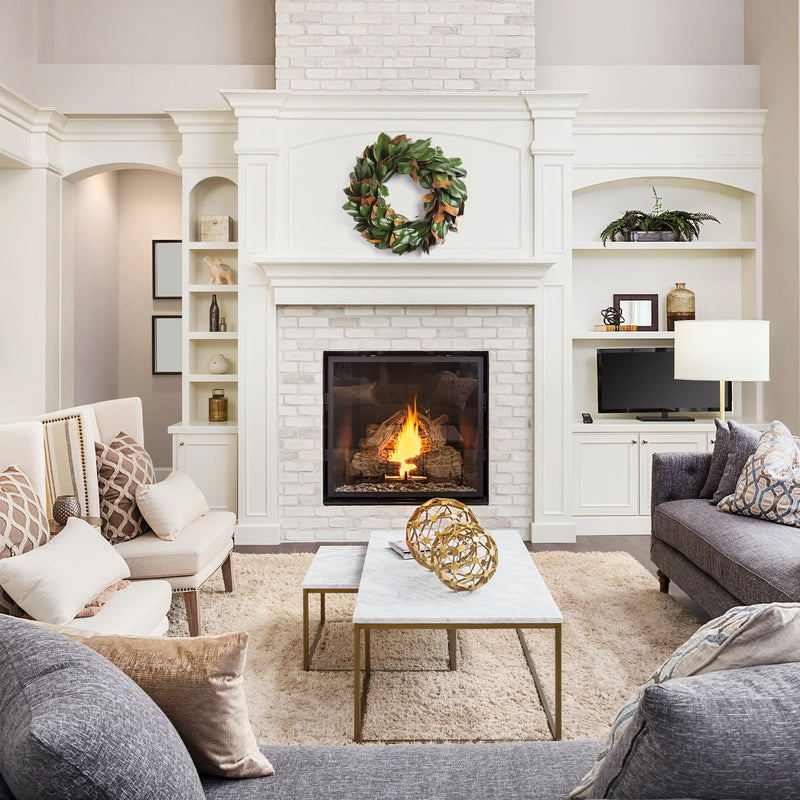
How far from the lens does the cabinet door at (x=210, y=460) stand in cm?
469

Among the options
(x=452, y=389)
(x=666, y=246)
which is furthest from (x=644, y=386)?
(x=452, y=389)

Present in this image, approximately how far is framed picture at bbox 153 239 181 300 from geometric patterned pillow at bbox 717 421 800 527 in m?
4.64

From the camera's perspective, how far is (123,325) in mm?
6164

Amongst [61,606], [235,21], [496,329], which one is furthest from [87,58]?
[61,606]

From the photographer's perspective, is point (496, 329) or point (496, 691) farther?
point (496, 329)

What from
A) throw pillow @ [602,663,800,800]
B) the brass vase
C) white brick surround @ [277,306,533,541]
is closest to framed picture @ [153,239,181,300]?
white brick surround @ [277,306,533,541]

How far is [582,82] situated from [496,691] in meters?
4.16

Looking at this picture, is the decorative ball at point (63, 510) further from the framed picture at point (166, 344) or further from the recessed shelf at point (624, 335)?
the framed picture at point (166, 344)

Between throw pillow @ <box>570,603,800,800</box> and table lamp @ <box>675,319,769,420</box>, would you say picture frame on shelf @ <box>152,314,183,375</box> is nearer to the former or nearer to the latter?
→ table lamp @ <box>675,319,769,420</box>

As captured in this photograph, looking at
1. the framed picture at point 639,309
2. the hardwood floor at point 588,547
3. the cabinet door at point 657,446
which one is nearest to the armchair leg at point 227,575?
the hardwood floor at point 588,547

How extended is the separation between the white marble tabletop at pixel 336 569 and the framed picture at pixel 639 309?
295 cm

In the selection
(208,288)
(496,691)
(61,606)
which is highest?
(208,288)

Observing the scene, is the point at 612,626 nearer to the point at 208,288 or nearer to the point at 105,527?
Answer: the point at 105,527

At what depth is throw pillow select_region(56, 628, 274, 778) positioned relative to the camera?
3.84 ft
